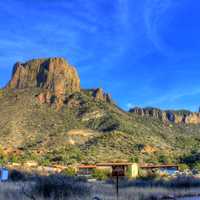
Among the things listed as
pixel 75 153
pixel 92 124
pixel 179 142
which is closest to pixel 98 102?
pixel 92 124

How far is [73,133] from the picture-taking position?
111062 millimetres

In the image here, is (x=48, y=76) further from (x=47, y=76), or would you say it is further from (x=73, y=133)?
(x=73, y=133)

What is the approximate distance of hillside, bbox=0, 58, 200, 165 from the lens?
97.3m

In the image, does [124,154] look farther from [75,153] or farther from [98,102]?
[98,102]

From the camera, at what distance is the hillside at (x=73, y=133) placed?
3831 inches

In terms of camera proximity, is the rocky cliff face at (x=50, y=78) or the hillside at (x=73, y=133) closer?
the hillside at (x=73, y=133)

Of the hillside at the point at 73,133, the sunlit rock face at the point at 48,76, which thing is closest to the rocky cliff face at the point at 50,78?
the sunlit rock face at the point at 48,76

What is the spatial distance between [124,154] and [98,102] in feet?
142

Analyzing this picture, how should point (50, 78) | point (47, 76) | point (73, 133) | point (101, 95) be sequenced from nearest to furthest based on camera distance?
point (73, 133) → point (101, 95) → point (50, 78) → point (47, 76)

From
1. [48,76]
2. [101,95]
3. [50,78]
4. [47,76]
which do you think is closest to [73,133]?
[101,95]

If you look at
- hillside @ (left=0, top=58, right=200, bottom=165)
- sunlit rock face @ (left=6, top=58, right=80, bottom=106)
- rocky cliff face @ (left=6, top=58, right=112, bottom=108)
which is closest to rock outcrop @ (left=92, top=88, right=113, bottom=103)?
rocky cliff face @ (left=6, top=58, right=112, bottom=108)

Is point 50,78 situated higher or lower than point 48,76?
lower

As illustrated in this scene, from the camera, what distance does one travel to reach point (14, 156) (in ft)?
294

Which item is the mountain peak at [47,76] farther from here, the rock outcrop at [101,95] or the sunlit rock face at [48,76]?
Answer: the rock outcrop at [101,95]
